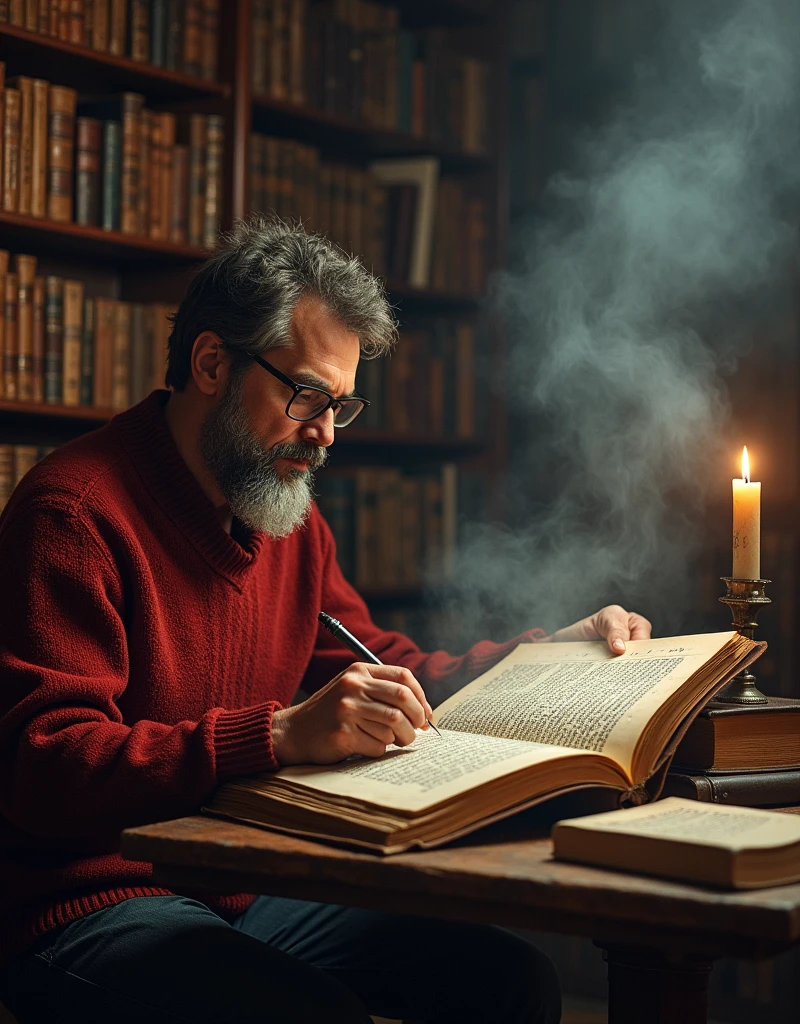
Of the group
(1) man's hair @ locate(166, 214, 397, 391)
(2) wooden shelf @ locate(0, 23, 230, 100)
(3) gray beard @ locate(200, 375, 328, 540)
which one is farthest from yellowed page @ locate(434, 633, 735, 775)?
(2) wooden shelf @ locate(0, 23, 230, 100)

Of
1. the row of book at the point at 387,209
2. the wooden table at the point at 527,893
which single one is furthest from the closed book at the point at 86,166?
the wooden table at the point at 527,893

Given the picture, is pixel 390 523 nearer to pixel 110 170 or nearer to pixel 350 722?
pixel 110 170

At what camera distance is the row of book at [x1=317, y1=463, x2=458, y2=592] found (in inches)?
114

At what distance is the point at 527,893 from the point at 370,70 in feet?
7.93

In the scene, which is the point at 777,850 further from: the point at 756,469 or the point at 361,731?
the point at 756,469

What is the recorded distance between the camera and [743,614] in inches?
52.1

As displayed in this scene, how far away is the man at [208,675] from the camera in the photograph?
1.17 metres

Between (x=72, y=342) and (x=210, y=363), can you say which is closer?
(x=210, y=363)

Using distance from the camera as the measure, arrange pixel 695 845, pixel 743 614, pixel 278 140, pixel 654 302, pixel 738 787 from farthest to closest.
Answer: pixel 654 302, pixel 278 140, pixel 743 614, pixel 738 787, pixel 695 845

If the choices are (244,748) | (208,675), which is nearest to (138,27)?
(208,675)

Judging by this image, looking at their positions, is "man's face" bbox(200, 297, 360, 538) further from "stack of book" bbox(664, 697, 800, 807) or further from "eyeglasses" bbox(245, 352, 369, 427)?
"stack of book" bbox(664, 697, 800, 807)

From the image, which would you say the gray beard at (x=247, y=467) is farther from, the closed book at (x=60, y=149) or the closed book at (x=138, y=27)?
the closed book at (x=138, y=27)

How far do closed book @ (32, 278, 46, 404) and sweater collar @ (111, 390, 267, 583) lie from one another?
82cm

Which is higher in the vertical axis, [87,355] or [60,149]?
[60,149]
